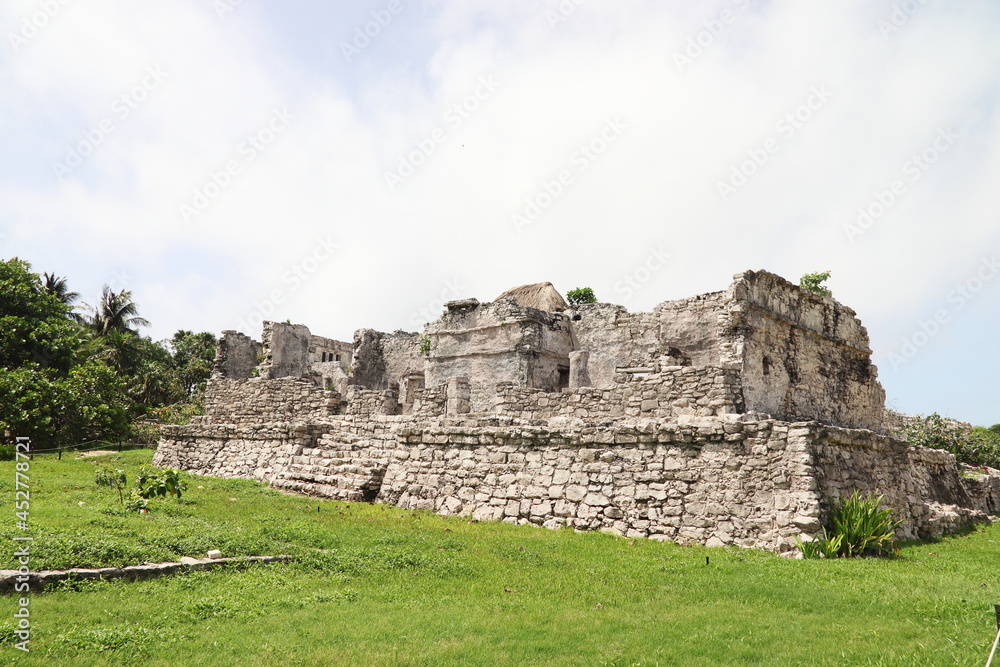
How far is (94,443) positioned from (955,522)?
862 inches

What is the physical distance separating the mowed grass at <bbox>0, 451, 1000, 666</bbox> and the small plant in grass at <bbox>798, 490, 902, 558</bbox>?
0.99ft

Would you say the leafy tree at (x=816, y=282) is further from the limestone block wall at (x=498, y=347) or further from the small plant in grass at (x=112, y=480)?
the small plant in grass at (x=112, y=480)

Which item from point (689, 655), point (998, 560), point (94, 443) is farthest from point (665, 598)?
point (94, 443)

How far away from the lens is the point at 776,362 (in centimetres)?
1681

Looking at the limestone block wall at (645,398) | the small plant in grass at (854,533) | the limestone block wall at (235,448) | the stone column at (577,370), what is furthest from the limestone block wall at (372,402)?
the small plant in grass at (854,533)

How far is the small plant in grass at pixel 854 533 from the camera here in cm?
787

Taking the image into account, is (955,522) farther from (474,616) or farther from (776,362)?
(474,616)

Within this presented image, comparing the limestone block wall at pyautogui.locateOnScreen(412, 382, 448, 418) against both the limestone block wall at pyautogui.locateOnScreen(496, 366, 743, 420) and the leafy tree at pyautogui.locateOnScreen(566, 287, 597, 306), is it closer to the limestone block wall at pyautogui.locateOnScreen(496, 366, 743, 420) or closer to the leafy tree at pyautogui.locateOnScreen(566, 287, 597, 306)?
the limestone block wall at pyautogui.locateOnScreen(496, 366, 743, 420)

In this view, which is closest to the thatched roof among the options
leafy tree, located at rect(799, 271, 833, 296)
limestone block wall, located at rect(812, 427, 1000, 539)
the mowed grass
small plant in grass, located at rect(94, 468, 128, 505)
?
leafy tree, located at rect(799, 271, 833, 296)

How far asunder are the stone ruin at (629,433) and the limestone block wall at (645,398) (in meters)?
0.03

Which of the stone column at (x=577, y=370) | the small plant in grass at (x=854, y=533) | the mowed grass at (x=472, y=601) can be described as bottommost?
the mowed grass at (x=472, y=601)

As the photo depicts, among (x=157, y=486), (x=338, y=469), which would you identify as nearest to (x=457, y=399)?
(x=338, y=469)

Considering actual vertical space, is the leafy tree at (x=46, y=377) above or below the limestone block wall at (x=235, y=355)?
below

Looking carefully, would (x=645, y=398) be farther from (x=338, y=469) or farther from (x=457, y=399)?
(x=338, y=469)
